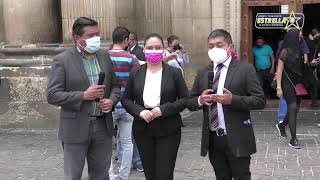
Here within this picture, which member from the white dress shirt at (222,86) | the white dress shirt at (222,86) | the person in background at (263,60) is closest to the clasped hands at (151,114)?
the white dress shirt at (222,86)

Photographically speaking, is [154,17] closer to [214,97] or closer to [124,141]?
[124,141]

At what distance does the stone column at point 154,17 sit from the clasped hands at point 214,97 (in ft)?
22.2

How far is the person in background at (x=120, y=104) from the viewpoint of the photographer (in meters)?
5.73

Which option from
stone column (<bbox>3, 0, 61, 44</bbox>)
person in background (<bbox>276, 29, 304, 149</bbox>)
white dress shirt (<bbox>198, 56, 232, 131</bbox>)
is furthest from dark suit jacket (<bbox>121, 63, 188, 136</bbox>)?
stone column (<bbox>3, 0, 61, 44</bbox>)

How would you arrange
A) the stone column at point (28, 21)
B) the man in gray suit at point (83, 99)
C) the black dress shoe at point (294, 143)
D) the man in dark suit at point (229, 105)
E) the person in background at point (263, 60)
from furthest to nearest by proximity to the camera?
the person in background at point (263, 60), the stone column at point (28, 21), the black dress shoe at point (294, 143), the man in gray suit at point (83, 99), the man in dark suit at point (229, 105)

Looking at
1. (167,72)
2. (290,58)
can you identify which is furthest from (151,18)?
(167,72)

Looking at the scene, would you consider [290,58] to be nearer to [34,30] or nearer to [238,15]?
[238,15]

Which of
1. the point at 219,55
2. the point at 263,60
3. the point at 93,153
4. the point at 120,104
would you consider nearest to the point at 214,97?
the point at 219,55

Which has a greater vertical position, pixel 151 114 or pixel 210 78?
pixel 210 78

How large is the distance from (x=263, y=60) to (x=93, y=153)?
23.7 feet

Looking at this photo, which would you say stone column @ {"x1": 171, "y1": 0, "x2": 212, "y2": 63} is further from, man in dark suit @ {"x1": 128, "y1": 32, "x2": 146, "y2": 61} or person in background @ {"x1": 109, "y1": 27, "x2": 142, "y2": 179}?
person in background @ {"x1": 109, "y1": 27, "x2": 142, "y2": 179}

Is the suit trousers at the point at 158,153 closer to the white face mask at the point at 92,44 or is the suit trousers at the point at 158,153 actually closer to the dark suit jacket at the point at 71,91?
the dark suit jacket at the point at 71,91

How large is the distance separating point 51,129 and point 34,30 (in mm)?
1924

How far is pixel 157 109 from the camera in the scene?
4.42 metres
